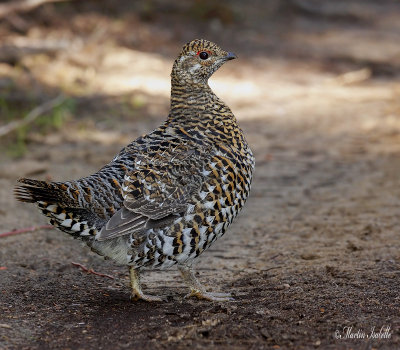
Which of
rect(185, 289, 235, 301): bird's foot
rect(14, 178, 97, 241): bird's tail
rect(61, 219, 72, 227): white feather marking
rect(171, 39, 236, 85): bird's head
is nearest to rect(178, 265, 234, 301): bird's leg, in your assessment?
rect(185, 289, 235, 301): bird's foot

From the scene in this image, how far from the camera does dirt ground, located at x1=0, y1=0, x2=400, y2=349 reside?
14.3ft

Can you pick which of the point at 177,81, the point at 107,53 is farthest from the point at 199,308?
the point at 107,53

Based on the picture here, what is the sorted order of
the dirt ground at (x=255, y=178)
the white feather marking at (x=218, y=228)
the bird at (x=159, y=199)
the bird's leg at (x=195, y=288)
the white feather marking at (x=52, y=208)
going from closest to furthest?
1. the dirt ground at (x=255, y=178)
2. the white feather marking at (x=52, y=208)
3. the bird at (x=159, y=199)
4. the white feather marking at (x=218, y=228)
5. the bird's leg at (x=195, y=288)

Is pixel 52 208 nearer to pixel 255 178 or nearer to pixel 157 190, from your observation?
pixel 157 190

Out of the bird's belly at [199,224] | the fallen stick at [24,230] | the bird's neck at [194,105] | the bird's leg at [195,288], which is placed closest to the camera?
the bird's belly at [199,224]

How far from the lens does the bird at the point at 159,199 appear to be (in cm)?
459

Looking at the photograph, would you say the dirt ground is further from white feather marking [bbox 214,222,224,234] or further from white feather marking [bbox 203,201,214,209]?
white feather marking [bbox 203,201,214,209]

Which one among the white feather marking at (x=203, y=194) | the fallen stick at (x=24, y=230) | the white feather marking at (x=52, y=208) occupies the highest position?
the white feather marking at (x=52, y=208)

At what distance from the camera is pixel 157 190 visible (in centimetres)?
477

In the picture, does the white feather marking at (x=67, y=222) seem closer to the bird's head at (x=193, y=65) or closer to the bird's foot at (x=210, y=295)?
the bird's foot at (x=210, y=295)

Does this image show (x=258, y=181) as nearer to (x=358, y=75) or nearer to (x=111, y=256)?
(x=111, y=256)

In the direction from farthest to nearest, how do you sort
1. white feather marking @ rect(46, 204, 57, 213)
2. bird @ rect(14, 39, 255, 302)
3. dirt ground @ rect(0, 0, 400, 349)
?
bird @ rect(14, 39, 255, 302)
white feather marking @ rect(46, 204, 57, 213)
dirt ground @ rect(0, 0, 400, 349)

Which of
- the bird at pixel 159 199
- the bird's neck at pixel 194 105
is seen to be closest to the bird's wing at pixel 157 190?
the bird at pixel 159 199

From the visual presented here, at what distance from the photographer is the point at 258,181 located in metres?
8.27
